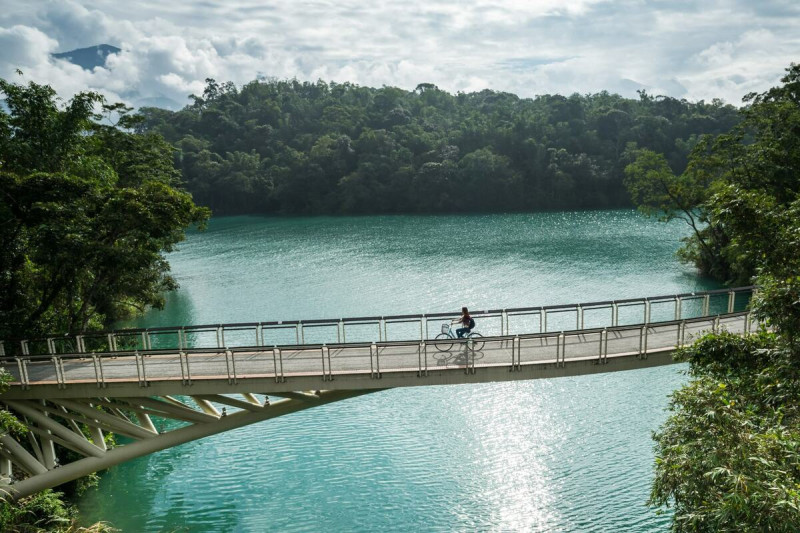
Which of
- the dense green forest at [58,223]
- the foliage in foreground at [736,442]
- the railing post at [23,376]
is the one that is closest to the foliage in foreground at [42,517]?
the dense green forest at [58,223]

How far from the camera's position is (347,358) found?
15273 millimetres

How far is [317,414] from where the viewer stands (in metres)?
22.4

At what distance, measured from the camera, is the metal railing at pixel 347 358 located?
1420 cm

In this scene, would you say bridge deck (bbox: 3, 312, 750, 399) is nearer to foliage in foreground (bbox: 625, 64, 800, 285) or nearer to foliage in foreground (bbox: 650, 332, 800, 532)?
foliage in foreground (bbox: 650, 332, 800, 532)

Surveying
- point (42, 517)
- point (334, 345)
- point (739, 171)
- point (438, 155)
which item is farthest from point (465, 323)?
point (438, 155)

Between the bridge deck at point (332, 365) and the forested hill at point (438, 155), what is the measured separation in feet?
225

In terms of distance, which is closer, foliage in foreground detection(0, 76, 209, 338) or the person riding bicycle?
the person riding bicycle

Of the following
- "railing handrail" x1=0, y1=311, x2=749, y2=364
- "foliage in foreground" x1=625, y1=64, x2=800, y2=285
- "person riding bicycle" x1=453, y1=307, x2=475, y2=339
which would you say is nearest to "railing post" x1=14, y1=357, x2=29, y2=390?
"railing handrail" x1=0, y1=311, x2=749, y2=364

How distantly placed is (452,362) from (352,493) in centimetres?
505

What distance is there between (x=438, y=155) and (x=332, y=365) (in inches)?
2942

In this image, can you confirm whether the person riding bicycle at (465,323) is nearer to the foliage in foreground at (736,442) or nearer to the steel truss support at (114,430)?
the steel truss support at (114,430)

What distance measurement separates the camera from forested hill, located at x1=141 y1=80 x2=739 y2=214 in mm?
82875

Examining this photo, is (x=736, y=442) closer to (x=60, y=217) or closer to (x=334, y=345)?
(x=334, y=345)

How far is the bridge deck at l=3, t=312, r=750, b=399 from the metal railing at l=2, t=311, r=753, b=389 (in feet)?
0.08
